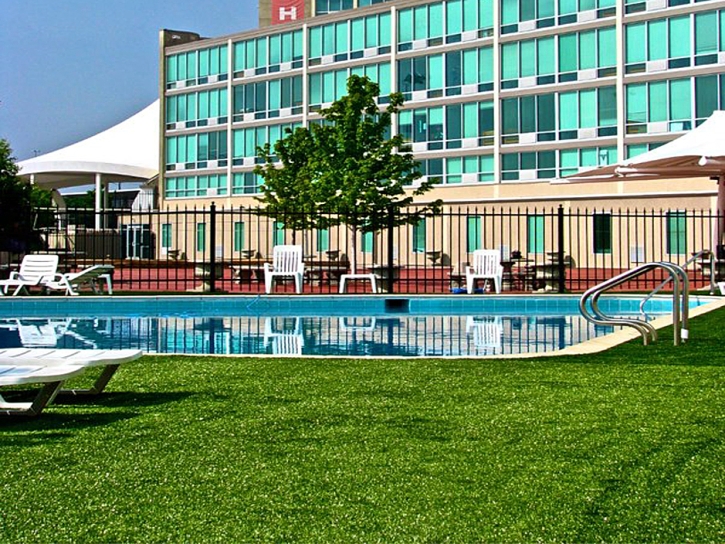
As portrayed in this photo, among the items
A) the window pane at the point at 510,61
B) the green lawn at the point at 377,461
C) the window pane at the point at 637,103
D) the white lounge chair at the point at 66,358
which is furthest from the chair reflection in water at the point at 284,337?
the window pane at the point at 510,61

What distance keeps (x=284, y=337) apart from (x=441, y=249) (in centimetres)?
2365

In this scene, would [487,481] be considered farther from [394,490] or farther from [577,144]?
[577,144]

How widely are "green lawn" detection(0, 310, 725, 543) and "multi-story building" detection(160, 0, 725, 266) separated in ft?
99.4

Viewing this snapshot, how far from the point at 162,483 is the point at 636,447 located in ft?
7.27

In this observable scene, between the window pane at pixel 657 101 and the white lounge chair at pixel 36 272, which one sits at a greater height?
the window pane at pixel 657 101

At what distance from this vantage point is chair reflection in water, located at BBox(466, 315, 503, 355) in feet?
33.5

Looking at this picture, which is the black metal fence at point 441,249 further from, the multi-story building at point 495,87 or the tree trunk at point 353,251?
the multi-story building at point 495,87

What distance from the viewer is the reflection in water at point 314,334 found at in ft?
34.0

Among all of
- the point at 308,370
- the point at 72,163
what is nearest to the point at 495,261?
the point at 308,370

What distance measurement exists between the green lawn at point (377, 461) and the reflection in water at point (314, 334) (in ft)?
11.7

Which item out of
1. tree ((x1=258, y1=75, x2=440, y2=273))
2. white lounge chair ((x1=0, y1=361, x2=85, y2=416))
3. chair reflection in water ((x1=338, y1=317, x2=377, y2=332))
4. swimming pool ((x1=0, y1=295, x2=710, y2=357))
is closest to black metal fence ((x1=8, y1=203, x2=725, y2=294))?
tree ((x1=258, y1=75, x2=440, y2=273))

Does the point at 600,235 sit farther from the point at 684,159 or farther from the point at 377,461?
the point at 377,461

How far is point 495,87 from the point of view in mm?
39469

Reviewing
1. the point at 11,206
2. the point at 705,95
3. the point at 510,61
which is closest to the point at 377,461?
the point at 11,206
